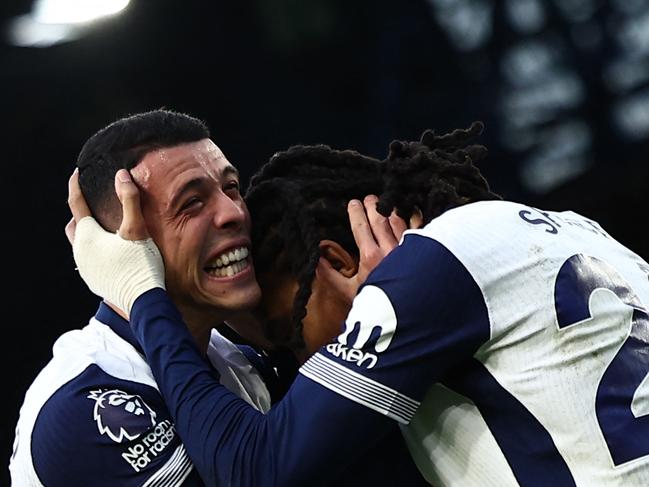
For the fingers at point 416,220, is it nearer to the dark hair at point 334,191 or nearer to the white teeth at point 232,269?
the dark hair at point 334,191

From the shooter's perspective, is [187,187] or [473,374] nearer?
[473,374]

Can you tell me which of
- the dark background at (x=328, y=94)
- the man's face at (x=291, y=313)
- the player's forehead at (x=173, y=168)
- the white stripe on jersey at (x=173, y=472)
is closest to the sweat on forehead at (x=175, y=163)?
the player's forehead at (x=173, y=168)

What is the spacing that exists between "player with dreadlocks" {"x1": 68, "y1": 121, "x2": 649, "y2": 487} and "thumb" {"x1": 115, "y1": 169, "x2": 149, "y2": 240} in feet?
0.92

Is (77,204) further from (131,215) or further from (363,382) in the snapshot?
(363,382)

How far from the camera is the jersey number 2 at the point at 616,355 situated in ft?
5.21

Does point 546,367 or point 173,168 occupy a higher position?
point 173,168

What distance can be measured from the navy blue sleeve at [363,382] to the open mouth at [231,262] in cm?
43

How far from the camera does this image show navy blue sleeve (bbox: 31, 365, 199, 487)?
1.71m

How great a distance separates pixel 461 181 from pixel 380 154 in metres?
2.29

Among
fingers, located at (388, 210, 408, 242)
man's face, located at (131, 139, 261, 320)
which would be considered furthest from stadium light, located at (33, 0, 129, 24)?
fingers, located at (388, 210, 408, 242)

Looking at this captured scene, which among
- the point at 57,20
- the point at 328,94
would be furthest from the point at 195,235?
the point at 328,94

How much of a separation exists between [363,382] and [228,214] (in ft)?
1.84

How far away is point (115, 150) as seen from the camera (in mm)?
2070

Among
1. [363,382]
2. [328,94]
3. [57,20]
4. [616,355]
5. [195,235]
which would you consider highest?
[57,20]
